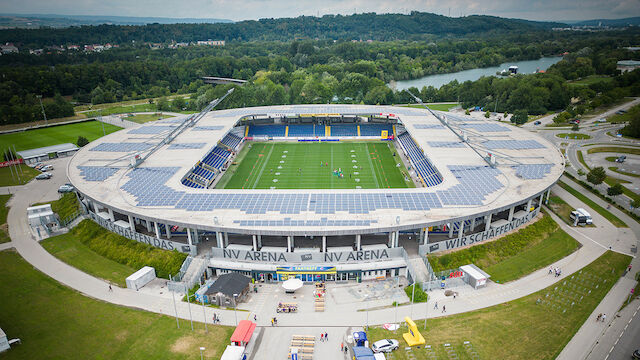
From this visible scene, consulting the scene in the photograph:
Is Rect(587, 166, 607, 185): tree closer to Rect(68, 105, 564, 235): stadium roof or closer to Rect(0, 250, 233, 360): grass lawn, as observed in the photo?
Rect(68, 105, 564, 235): stadium roof

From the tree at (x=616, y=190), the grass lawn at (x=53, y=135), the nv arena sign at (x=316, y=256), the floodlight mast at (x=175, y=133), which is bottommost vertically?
the nv arena sign at (x=316, y=256)

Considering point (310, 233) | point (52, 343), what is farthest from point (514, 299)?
point (52, 343)

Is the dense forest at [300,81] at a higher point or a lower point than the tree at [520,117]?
higher

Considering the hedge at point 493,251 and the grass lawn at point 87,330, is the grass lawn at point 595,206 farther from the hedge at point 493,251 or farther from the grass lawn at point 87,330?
the grass lawn at point 87,330

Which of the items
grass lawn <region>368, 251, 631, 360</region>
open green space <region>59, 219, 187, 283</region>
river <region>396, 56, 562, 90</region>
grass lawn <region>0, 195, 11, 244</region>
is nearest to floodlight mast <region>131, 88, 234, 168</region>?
open green space <region>59, 219, 187, 283</region>

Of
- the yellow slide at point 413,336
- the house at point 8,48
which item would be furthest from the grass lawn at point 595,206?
the house at point 8,48

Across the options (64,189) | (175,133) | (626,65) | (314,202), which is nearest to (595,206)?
(314,202)

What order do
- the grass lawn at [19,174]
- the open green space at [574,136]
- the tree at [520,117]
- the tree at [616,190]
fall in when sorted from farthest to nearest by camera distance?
the tree at [520,117] < the open green space at [574,136] < the grass lawn at [19,174] < the tree at [616,190]
